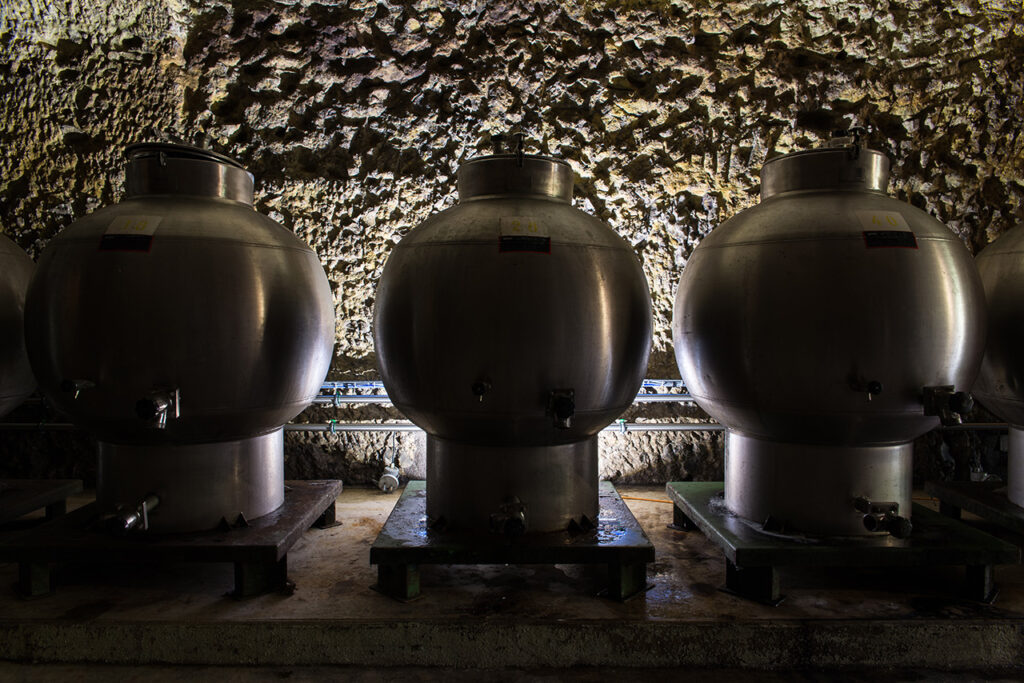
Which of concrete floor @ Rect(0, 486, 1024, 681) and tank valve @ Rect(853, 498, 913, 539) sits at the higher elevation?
tank valve @ Rect(853, 498, 913, 539)

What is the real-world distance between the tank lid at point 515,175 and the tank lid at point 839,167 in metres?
0.97

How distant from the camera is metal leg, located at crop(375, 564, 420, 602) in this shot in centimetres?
222

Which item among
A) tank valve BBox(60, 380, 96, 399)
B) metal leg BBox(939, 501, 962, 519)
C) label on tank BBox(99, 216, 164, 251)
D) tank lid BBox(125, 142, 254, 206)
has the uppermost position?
tank lid BBox(125, 142, 254, 206)

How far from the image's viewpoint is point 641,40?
3652 mm

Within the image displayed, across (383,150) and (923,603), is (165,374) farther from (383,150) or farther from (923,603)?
(923,603)

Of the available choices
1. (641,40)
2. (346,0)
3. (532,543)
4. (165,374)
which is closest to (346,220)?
(346,0)

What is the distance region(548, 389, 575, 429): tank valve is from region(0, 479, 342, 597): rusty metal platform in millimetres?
1141

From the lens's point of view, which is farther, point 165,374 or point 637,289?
point 637,289

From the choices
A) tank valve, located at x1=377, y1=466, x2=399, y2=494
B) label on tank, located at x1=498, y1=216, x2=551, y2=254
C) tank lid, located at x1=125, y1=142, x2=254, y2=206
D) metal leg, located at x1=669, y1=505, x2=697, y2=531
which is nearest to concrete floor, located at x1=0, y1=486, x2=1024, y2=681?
metal leg, located at x1=669, y1=505, x2=697, y2=531

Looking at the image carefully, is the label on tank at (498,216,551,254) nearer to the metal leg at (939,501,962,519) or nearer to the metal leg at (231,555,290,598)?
the metal leg at (231,555,290,598)

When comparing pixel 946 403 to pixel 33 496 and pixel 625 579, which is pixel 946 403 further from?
pixel 33 496

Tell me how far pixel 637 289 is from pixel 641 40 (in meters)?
2.08

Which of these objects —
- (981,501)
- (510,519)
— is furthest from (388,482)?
(981,501)

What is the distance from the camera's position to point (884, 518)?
2176 mm
